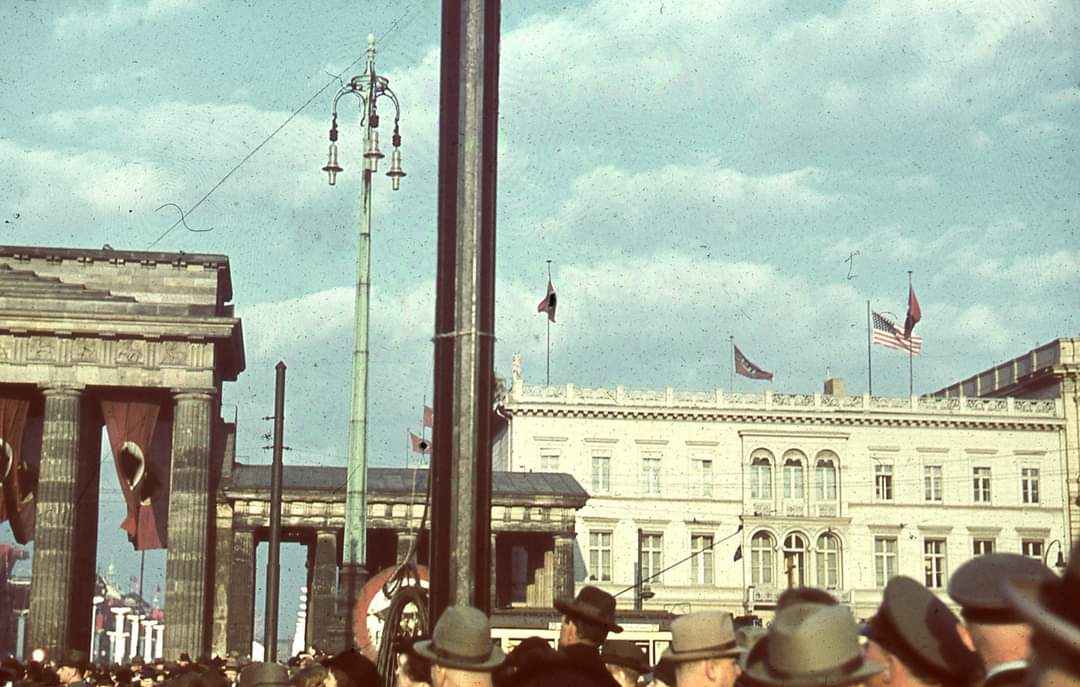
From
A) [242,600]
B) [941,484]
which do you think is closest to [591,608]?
[242,600]

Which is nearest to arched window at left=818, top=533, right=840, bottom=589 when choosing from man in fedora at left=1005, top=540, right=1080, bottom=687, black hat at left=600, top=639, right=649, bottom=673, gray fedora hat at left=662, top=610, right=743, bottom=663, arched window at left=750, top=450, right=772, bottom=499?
arched window at left=750, top=450, right=772, bottom=499

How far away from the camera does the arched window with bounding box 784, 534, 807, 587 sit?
92.4m

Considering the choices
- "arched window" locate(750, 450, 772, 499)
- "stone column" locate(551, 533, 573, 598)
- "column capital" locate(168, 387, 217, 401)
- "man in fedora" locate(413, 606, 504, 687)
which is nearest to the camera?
"man in fedora" locate(413, 606, 504, 687)

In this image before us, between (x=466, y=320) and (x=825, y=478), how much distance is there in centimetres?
8884

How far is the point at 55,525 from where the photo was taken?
6519 cm

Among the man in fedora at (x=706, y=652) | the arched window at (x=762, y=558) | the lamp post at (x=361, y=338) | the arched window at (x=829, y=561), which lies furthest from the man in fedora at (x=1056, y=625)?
the arched window at (x=829, y=561)

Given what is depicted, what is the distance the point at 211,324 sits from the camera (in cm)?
6669

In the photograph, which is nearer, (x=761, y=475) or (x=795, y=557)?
(x=795, y=557)

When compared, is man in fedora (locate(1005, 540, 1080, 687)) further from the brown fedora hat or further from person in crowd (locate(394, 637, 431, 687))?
the brown fedora hat

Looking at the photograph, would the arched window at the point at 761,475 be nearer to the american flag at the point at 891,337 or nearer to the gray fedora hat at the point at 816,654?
the american flag at the point at 891,337

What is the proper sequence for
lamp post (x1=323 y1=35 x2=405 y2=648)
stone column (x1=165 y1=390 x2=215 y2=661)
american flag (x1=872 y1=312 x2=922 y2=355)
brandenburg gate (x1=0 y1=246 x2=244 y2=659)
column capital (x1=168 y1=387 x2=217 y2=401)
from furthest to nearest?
american flag (x1=872 y1=312 x2=922 y2=355) → column capital (x1=168 y1=387 x2=217 y2=401) → brandenburg gate (x1=0 y1=246 x2=244 y2=659) → stone column (x1=165 y1=390 x2=215 y2=661) → lamp post (x1=323 y1=35 x2=405 y2=648)

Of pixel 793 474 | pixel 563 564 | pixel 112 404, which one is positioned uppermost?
pixel 112 404

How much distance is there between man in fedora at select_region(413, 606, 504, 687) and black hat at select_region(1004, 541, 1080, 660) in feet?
13.1

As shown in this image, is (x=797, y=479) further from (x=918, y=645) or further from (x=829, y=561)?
(x=918, y=645)
